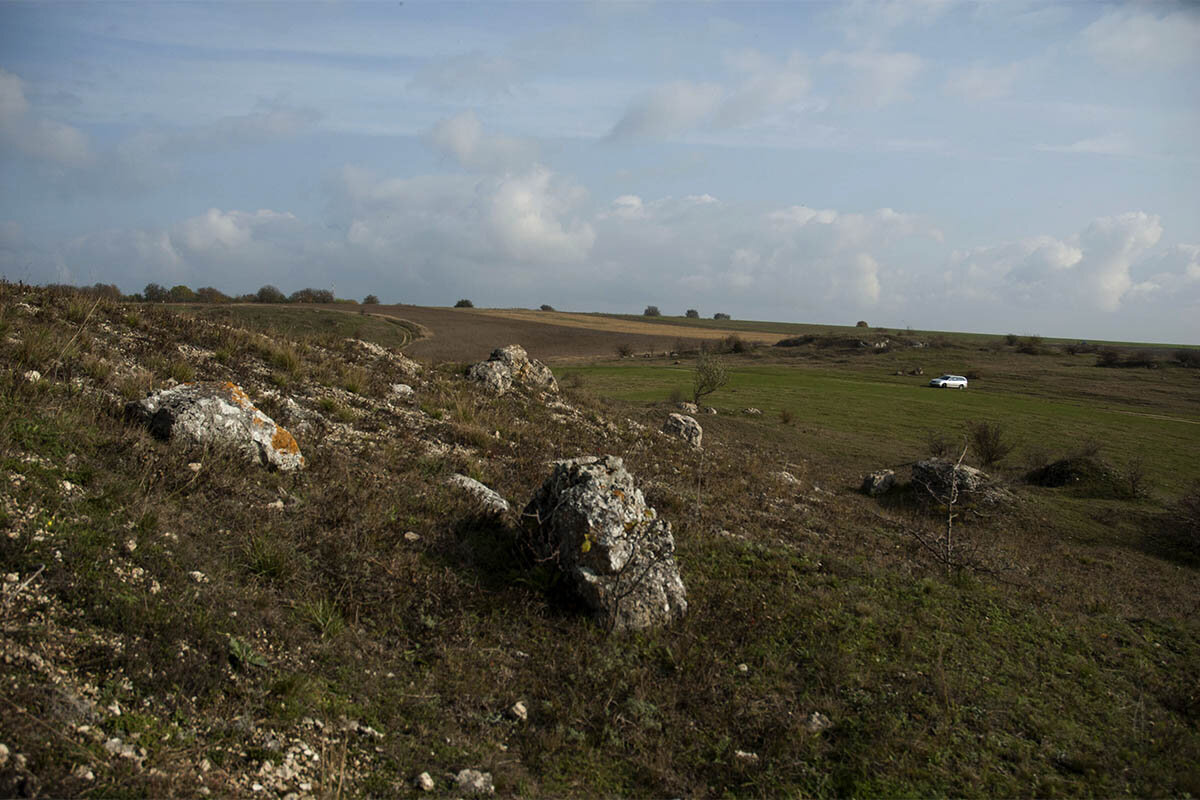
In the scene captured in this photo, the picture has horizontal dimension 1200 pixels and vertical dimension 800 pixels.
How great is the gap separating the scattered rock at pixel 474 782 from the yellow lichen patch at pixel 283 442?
488 cm

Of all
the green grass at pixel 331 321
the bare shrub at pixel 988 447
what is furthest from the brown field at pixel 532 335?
the bare shrub at pixel 988 447

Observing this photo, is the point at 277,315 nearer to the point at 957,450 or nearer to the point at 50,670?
the point at 957,450

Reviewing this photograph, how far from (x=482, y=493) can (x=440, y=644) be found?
2911mm

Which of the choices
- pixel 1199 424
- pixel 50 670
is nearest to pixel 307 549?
pixel 50 670

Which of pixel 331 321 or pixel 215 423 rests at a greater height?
pixel 331 321

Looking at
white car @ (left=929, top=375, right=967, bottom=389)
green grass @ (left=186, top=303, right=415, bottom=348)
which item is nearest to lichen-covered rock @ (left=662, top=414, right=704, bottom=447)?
green grass @ (left=186, top=303, right=415, bottom=348)

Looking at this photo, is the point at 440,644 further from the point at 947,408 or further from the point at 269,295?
the point at 269,295

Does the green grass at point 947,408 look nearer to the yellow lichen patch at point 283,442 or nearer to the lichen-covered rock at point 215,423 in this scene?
the yellow lichen patch at point 283,442

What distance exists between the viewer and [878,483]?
20.2 metres

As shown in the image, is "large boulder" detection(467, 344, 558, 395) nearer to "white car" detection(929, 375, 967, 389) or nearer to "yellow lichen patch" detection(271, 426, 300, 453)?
"yellow lichen patch" detection(271, 426, 300, 453)

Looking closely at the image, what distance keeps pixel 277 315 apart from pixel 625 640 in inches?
2612

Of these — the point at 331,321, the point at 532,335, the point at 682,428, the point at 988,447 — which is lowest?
the point at 988,447

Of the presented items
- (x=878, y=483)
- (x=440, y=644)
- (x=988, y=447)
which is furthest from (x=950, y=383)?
(x=440, y=644)

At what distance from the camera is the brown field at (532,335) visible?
6694 cm
